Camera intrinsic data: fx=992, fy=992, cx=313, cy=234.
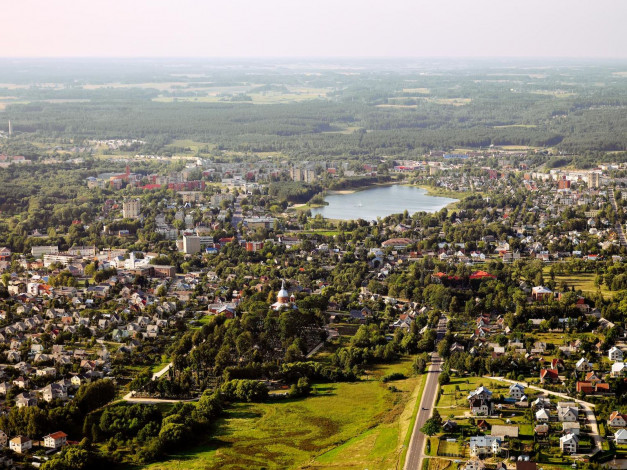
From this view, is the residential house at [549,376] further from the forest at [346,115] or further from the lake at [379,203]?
the forest at [346,115]

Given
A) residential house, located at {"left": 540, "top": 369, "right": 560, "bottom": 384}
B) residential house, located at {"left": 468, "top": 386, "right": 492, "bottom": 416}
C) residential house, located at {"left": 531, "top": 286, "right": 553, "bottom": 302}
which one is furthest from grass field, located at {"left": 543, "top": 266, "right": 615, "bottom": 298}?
residential house, located at {"left": 468, "top": 386, "right": 492, "bottom": 416}

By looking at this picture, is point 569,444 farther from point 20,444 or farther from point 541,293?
point 541,293

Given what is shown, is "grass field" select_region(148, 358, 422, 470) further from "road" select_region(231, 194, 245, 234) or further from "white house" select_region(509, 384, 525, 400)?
"road" select_region(231, 194, 245, 234)

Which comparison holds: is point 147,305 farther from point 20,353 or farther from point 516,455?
point 516,455

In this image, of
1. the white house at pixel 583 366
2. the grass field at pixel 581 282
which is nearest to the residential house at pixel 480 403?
the white house at pixel 583 366

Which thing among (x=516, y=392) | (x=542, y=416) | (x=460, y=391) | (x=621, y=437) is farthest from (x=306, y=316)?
(x=621, y=437)

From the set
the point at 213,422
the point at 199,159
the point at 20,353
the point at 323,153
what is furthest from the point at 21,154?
the point at 213,422
